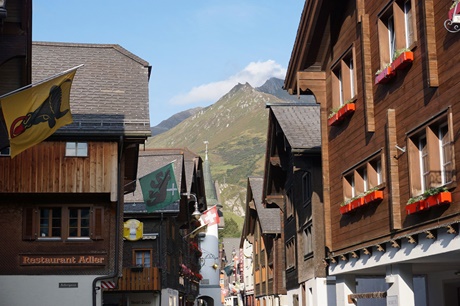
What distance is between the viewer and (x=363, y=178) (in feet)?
70.5

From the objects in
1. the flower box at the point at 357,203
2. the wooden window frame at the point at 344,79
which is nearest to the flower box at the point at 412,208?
the flower box at the point at 357,203

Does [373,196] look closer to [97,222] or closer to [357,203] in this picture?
[357,203]

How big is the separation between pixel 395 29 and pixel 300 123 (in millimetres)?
13365

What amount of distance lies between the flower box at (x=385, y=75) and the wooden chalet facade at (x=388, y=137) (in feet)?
0.12

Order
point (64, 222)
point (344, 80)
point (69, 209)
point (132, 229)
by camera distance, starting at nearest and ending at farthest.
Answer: point (344, 80) → point (64, 222) → point (69, 209) → point (132, 229)

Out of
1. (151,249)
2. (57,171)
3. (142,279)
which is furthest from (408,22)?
(151,249)

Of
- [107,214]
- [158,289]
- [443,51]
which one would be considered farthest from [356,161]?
[158,289]

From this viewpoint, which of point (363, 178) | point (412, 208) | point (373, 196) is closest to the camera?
point (412, 208)

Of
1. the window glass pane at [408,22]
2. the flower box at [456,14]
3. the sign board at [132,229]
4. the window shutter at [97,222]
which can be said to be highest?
the window glass pane at [408,22]

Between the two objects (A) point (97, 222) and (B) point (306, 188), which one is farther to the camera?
(B) point (306, 188)

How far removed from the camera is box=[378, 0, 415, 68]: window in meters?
18.2

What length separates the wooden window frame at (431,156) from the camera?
624 inches

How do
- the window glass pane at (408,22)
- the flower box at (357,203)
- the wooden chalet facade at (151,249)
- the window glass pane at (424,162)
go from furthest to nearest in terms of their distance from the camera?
the wooden chalet facade at (151,249)
the flower box at (357,203)
the window glass pane at (408,22)
the window glass pane at (424,162)

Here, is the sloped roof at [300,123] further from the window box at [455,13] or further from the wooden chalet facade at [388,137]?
the window box at [455,13]
